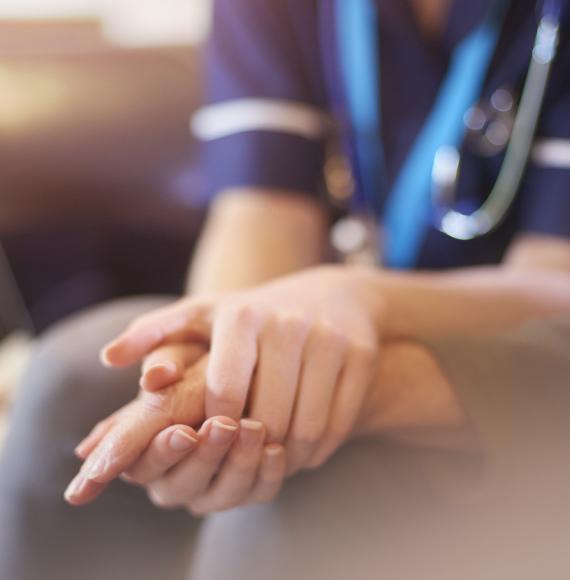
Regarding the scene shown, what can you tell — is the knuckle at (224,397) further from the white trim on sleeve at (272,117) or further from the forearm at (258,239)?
the white trim on sleeve at (272,117)

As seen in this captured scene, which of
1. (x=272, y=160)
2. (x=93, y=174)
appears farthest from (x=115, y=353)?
(x=93, y=174)

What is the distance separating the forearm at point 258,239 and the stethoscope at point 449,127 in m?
0.05

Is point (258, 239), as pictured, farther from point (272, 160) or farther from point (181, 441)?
point (181, 441)

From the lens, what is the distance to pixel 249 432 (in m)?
0.28

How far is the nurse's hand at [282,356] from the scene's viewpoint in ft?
0.97

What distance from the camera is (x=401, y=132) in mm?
527

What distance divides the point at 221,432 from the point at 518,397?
0.47 feet

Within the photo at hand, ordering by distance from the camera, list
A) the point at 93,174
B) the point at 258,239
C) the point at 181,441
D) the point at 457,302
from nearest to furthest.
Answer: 1. the point at 181,441
2. the point at 457,302
3. the point at 258,239
4. the point at 93,174

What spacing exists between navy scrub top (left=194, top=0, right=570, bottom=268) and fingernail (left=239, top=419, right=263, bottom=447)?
29 cm

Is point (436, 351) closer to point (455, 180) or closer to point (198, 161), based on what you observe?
point (455, 180)

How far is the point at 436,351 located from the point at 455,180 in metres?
0.19

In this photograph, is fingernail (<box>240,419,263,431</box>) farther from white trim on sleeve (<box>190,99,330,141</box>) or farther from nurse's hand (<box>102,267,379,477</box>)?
white trim on sleeve (<box>190,99,330,141</box>)

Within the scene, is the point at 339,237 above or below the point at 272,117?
below

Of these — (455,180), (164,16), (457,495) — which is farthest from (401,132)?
(164,16)
